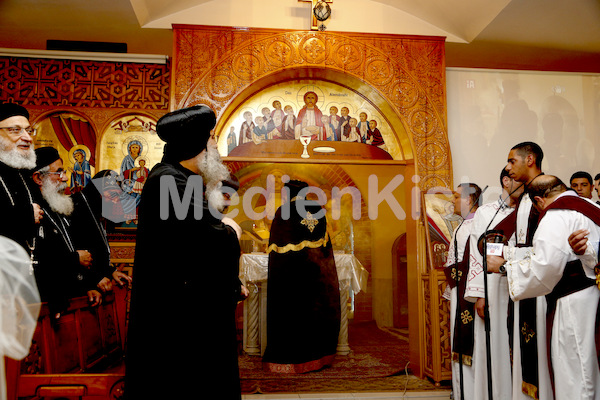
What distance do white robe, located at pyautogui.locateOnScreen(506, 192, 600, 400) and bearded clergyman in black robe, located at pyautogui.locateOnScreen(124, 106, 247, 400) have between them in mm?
1970

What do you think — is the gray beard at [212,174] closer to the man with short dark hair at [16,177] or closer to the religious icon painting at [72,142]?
the man with short dark hair at [16,177]

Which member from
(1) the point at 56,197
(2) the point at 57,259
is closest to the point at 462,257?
(2) the point at 57,259

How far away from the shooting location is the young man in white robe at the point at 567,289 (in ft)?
9.70

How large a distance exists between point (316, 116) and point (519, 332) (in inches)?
145

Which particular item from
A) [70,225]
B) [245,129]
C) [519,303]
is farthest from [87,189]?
[519,303]

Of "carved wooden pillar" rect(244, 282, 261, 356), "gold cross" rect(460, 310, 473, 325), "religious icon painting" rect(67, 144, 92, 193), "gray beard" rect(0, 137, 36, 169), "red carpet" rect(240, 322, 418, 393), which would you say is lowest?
"red carpet" rect(240, 322, 418, 393)

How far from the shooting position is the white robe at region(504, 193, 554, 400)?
337cm

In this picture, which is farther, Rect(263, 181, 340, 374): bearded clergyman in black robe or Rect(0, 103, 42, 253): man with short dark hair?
Rect(263, 181, 340, 374): bearded clergyman in black robe

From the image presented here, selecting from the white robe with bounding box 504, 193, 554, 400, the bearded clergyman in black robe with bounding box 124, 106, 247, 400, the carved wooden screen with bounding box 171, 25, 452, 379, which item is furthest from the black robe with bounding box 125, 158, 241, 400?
the carved wooden screen with bounding box 171, 25, 452, 379

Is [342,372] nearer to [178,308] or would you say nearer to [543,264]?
[543,264]

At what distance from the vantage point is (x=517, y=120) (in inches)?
249

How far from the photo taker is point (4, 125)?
3490 millimetres

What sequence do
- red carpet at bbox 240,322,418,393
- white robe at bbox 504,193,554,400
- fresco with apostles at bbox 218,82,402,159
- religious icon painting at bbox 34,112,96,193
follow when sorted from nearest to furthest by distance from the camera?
white robe at bbox 504,193,554,400 → red carpet at bbox 240,322,418,393 → fresco with apostles at bbox 218,82,402,159 → religious icon painting at bbox 34,112,96,193

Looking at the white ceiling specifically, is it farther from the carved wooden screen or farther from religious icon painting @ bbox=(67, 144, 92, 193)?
religious icon painting @ bbox=(67, 144, 92, 193)
